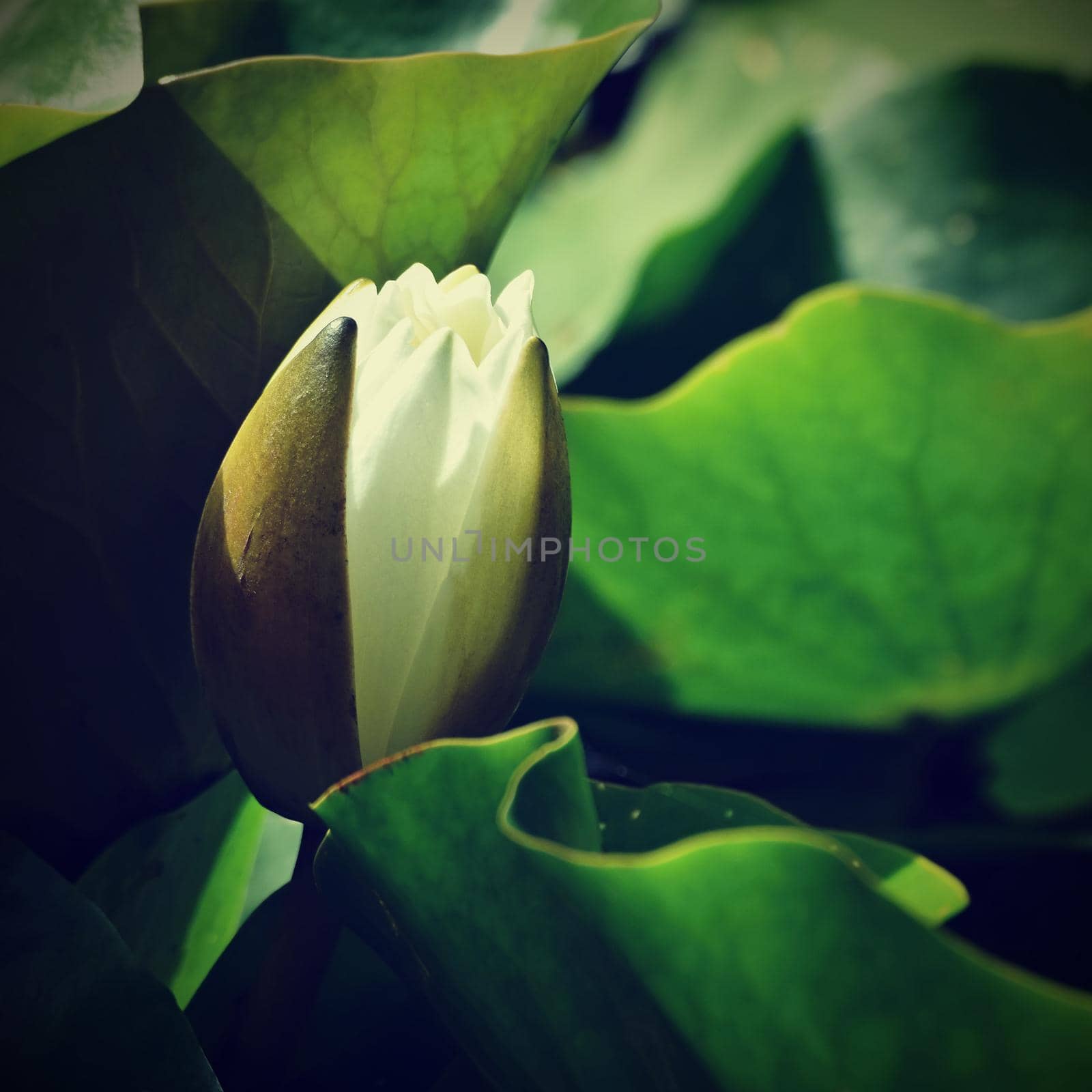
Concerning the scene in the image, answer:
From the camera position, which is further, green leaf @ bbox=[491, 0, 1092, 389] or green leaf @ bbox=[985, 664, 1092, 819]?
green leaf @ bbox=[491, 0, 1092, 389]

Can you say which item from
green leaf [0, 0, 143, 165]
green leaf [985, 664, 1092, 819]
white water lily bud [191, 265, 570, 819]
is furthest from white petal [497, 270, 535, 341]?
green leaf [985, 664, 1092, 819]

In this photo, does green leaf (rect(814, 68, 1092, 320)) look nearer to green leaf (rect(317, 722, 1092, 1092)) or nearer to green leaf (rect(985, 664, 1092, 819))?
green leaf (rect(985, 664, 1092, 819))

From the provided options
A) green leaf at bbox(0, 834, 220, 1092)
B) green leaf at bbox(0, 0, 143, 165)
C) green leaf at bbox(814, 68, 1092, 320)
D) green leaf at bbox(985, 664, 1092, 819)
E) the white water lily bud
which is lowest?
green leaf at bbox(985, 664, 1092, 819)

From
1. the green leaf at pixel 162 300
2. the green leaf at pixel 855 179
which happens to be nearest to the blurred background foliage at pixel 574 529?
the green leaf at pixel 162 300

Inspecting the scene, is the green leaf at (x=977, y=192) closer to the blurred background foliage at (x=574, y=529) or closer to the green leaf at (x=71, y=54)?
the blurred background foliage at (x=574, y=529)

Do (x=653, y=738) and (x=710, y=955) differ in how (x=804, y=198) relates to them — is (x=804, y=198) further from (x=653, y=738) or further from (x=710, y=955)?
(x=710, y=955)

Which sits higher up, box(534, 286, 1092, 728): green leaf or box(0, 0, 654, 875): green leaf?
box(0, 0, 654, 875): green leaf
